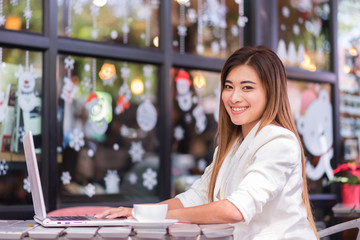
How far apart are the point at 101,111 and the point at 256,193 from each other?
1992 mm

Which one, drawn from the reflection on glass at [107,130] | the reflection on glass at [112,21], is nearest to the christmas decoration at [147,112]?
the reflection on glass at [107,130]

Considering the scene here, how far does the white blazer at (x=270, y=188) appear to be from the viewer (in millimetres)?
1729

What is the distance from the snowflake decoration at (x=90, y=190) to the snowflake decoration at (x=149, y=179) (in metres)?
0.41

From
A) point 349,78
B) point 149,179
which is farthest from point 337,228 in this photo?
point 349,78

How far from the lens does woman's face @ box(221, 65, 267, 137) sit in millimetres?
2049

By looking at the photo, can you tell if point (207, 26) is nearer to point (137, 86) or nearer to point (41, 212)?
point (137, 86)

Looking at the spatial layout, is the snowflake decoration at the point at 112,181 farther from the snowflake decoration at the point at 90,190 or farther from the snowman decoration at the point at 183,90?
the snowman decoration at the point at 183,90

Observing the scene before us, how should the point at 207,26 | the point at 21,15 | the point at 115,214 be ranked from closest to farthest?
1. the point at 115,214
2. the point at 21,15
3. the point at 207,26

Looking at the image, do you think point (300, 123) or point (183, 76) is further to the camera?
point (300, 123)

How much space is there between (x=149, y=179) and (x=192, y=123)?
23.1 inches

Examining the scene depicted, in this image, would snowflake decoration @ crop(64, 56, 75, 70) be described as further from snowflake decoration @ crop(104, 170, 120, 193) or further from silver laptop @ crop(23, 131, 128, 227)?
silver laptop @ crop(23, 131, 128, 227)

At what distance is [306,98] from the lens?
4672 mm

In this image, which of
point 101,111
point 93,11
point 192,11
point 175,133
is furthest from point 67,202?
point 192,11

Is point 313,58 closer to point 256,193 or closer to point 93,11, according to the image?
point 93,11
